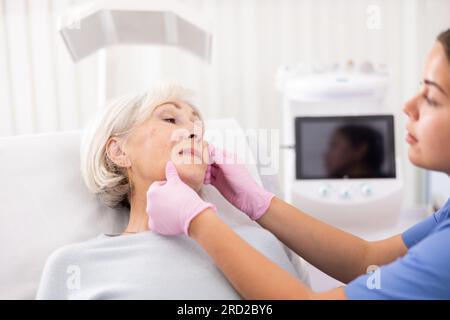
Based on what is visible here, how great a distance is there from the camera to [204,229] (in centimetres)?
78

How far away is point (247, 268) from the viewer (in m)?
0.74

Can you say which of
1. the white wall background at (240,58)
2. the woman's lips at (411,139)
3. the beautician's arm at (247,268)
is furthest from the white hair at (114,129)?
the white wall background at (240,58)

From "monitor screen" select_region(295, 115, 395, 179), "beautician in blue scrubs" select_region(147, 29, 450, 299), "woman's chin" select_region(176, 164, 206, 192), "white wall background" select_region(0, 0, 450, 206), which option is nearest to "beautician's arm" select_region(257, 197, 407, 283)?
"beautician in blue scrubs" select_region(147, 29, 450, 299)

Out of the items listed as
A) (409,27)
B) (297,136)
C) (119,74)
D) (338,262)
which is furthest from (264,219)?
(409,27)

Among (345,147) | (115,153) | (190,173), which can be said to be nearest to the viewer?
(190,173)

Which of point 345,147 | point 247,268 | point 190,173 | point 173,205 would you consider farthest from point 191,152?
point 345,147

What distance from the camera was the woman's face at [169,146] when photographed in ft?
3.05

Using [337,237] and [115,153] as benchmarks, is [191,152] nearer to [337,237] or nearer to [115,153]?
[115,153]

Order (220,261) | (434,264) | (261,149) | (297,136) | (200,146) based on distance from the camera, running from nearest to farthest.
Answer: (434,264), (220,261), (200,146), (261,149), (297,136)

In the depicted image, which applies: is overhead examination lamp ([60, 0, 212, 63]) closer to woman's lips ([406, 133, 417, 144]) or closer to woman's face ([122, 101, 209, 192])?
woman's face ([122, 101, 209, 192])

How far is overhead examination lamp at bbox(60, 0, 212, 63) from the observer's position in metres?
1.46

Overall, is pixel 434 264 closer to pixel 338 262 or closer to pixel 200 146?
pixel 338 262

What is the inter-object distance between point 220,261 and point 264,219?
0.86 feet

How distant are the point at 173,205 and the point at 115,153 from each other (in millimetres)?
259
